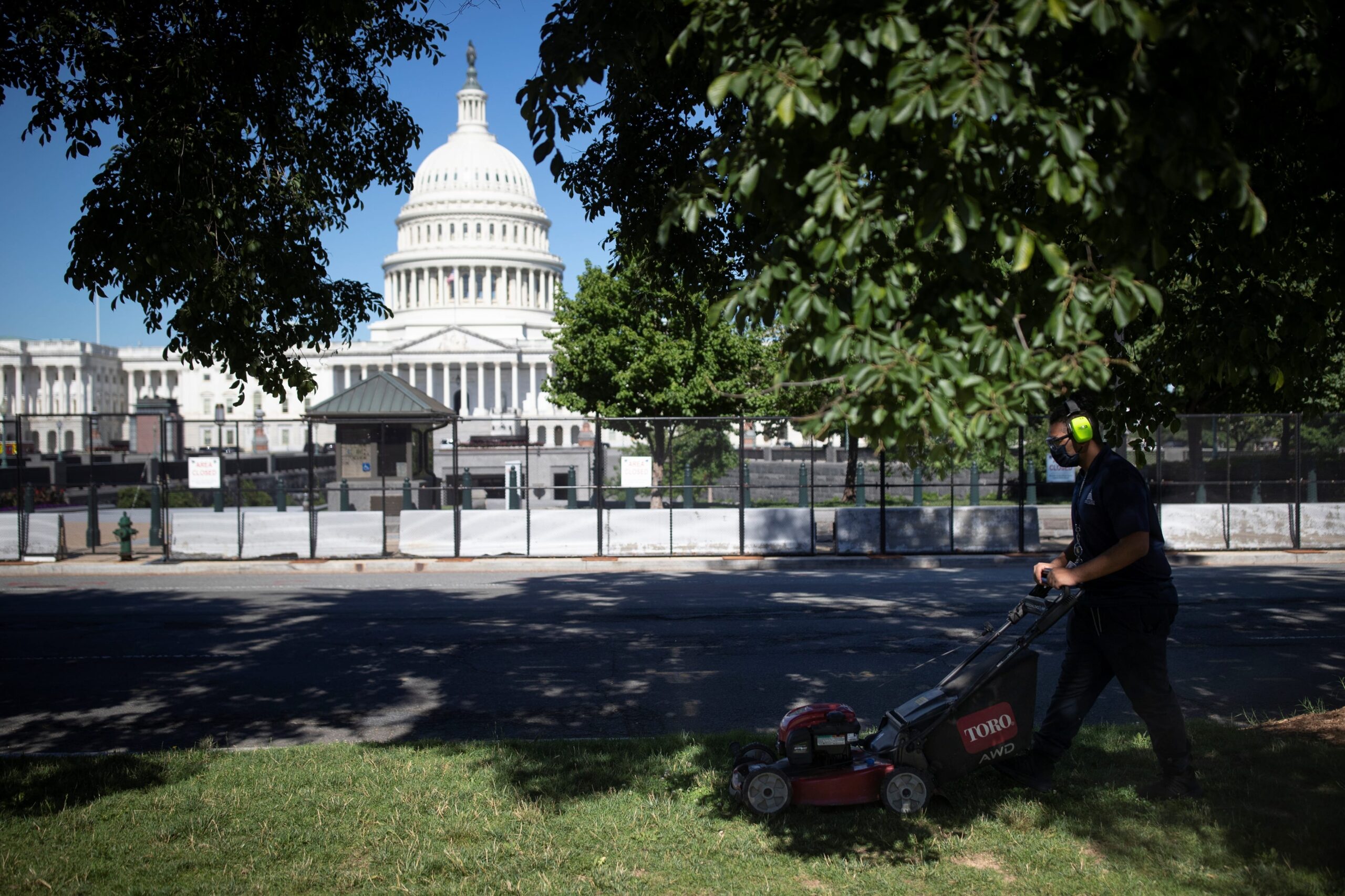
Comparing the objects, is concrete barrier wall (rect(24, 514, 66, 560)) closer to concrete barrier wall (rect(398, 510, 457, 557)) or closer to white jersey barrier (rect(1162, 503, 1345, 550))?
concrete barrier wall (rect(398, 510, 457, 557))

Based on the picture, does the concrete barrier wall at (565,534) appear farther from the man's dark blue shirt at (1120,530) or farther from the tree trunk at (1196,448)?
the man's dark blue shirt at (1120,530)

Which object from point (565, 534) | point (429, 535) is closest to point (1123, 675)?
point (565, 534)

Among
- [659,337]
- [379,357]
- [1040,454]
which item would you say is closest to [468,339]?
[379,357]

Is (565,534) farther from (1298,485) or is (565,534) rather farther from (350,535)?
(1298,485)

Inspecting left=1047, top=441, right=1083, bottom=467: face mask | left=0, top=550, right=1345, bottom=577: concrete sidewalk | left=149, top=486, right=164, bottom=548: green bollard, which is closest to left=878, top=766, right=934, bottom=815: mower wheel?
left=1047, top=441, right=1083, bottom=467: face mask

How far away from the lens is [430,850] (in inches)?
185

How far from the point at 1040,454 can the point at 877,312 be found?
71.0 feet

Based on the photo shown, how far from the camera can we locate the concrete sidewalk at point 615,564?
714 inches

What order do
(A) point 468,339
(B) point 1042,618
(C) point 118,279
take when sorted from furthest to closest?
(A) point 468,339
(C) point 118,279
(B) point 1042,618

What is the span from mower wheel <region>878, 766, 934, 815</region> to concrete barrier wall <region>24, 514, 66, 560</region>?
1928 centimetres

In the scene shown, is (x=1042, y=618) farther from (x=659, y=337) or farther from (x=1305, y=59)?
(x=659, y=337)

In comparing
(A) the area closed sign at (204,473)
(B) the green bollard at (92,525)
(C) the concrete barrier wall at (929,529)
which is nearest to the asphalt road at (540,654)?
(C) the concrete barrier wall at (929,529)

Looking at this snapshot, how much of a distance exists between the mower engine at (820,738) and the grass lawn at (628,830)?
9.7 inches

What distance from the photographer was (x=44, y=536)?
65.0 feet
